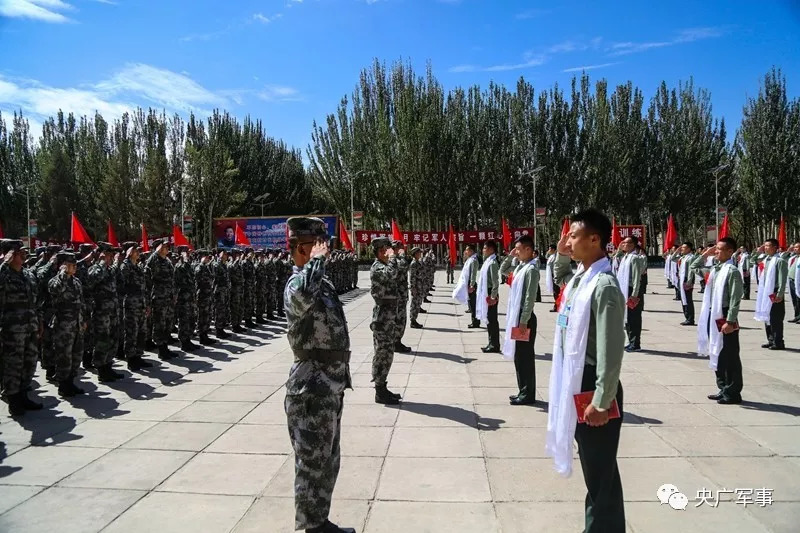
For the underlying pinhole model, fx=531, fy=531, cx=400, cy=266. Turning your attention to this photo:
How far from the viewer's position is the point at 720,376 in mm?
6164

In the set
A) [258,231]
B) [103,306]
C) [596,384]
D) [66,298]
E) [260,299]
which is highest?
[258,231]

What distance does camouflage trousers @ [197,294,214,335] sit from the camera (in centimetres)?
1050

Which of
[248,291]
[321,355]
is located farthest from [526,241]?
[248,291]

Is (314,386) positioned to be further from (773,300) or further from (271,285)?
(271,285)

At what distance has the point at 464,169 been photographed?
4488cm

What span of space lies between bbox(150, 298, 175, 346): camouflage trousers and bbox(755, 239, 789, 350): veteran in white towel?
10.7m

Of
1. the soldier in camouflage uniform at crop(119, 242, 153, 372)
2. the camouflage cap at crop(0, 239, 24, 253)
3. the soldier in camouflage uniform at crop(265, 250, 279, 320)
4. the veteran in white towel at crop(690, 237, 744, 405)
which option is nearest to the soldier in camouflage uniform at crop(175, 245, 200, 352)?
the soldier in camouflage uniform at crop(119, 242, 153, 372)

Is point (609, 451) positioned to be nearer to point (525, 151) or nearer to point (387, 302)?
point (387, 302)

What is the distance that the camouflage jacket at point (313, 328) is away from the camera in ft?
9.98

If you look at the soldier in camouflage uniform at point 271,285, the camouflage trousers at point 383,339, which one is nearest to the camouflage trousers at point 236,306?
the soldier in camouflage uniform at point 271,285

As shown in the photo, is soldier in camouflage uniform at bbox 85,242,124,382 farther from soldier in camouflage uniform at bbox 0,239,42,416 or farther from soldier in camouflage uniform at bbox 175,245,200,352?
soldier in camouflage uniform at bbox 175,245,200,352

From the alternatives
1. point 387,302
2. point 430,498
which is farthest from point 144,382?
point 430,498

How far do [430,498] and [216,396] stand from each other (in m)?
3.84

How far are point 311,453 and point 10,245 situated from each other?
18.6 ft
